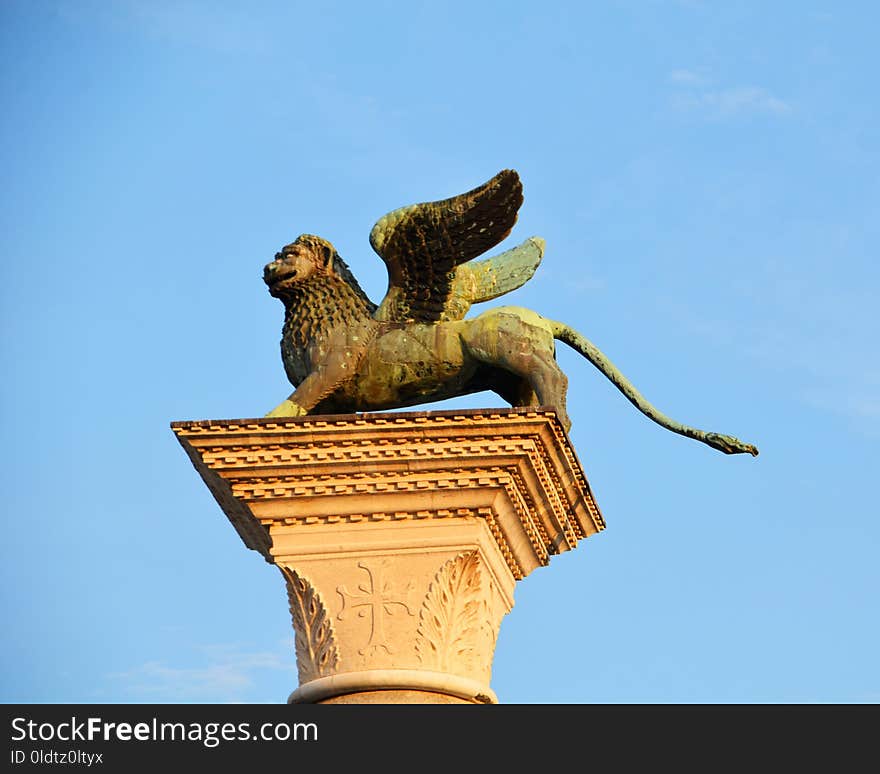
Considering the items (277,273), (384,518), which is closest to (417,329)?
(277,273)

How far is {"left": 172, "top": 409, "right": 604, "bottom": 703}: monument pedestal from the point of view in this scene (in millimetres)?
17906

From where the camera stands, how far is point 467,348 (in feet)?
62.7

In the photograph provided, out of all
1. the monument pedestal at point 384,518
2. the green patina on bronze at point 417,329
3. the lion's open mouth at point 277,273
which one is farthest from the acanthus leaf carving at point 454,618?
the lion's open mouth at point 277,273

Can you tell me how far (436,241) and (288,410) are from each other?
1847mm

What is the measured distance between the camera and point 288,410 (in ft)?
62.0

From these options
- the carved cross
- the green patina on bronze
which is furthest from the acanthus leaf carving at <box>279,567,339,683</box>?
the green patina on bronze

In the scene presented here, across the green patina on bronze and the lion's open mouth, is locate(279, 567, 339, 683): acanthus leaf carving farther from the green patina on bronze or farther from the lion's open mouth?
the lion's open mouth

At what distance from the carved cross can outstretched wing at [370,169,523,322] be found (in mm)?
2443

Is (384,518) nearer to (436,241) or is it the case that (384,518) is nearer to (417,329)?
(417,329)

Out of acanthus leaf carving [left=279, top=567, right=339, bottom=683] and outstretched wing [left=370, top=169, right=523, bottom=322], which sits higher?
outstretched wing [left=370, top=169, right=523, bottom=322]

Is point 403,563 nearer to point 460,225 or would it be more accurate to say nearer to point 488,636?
point 488,636

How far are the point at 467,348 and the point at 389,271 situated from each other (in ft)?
3.12
